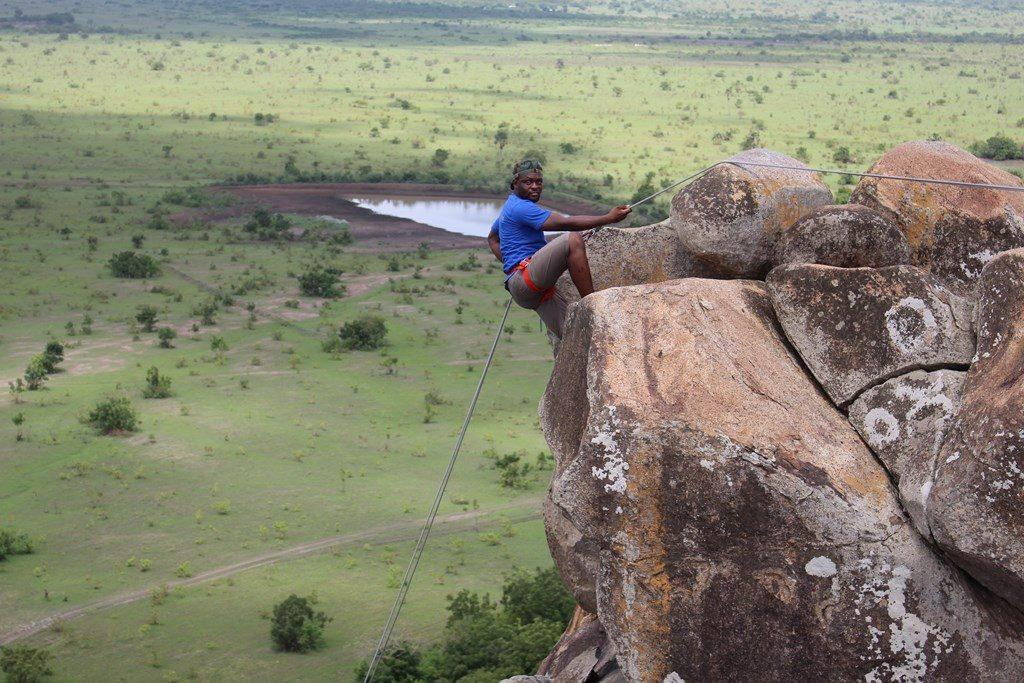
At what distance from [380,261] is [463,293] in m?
6.47

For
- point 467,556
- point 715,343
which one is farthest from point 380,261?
point 715,343

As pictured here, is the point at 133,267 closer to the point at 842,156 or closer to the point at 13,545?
the point at 13,545

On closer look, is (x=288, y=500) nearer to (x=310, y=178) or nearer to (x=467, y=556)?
(x=467, y=556)

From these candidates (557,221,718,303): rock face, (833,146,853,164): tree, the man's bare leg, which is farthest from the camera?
(833,146,853,164): tree

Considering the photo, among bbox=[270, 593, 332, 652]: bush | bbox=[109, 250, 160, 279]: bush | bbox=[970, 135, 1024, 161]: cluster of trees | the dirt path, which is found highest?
bbox=[970, 135, 1024, 161]: cluster of trees

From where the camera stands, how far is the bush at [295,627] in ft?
Answer: 76.6

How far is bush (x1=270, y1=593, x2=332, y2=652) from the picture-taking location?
2334 centimetres

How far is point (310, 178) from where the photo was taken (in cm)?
7169

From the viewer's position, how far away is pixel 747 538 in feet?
34.8

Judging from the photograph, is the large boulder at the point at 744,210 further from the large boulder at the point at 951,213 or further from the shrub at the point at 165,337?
the shrub at the point at 165,337

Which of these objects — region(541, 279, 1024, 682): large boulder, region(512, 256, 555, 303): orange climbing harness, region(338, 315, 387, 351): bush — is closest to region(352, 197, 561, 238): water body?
region(338, 315, 387, 351): bush

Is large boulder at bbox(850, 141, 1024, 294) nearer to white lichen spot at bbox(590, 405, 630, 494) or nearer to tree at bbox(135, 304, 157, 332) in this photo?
white lichen spot at bbox(590, 405, 630, 494)

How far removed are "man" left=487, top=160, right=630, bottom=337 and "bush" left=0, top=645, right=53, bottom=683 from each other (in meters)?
12.6

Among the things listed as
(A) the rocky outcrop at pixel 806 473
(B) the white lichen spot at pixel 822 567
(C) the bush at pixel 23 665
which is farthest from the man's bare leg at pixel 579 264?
(C) the bush at pixel 23 665
